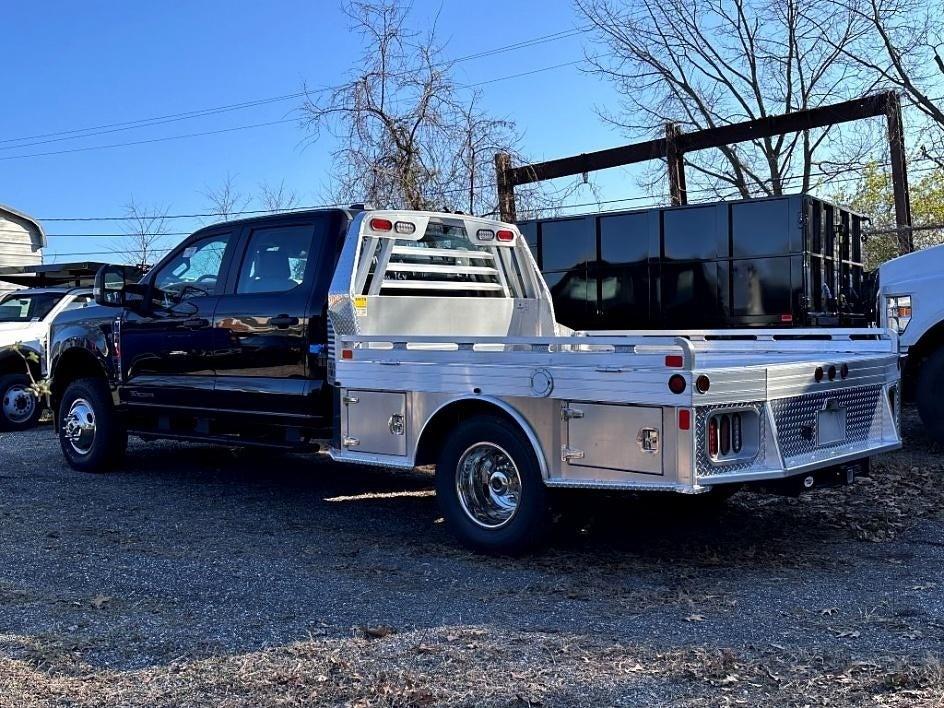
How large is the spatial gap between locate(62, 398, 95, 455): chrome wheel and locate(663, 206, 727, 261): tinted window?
269 inches

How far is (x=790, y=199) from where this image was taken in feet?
36.3

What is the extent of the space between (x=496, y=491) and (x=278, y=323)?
2089 millimetres

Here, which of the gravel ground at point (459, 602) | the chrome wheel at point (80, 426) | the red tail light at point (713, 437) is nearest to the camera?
the gravel ground at point (459, 602)

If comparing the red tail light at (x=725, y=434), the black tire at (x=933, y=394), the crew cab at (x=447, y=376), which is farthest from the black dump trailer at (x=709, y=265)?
the red tail light at (x=725, y=434)

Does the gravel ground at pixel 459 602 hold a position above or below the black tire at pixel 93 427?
below

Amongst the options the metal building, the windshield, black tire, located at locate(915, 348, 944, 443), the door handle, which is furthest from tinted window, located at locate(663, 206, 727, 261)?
the metal building

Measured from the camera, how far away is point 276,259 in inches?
277

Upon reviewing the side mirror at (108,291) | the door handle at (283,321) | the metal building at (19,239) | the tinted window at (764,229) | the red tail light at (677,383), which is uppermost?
the metal building at (19,239)

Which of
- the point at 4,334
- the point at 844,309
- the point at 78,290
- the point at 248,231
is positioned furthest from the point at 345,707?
the point at 78,290

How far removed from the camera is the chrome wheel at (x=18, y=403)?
12.8 meters

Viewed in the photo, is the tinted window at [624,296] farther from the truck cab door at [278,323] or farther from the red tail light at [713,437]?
the red tail light at [713,437]

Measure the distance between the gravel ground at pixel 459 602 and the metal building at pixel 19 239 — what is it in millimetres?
31538

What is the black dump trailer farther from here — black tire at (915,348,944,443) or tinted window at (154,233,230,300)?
tinted window at (154,233,230,300)

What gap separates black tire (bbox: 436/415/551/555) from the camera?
528 cm
